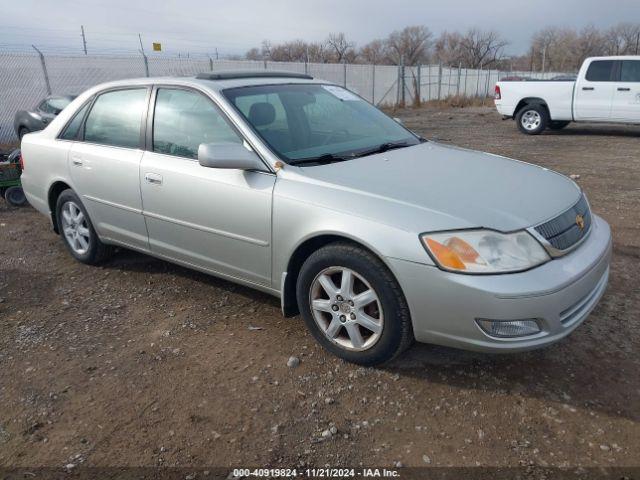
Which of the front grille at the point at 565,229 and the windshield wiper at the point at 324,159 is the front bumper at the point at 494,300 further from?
the windshield wiper at the point at 324,159

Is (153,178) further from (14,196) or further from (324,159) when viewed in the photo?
(14,196)

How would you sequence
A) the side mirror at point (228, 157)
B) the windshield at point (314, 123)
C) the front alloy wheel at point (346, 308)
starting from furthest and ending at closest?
the windshield at point (314, 123) → the side mirror at point (228, 157) → the front alloy wheel at point (346, 308)

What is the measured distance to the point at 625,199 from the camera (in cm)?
663

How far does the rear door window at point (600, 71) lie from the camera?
12.1m

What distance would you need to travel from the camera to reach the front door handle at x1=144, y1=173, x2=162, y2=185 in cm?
367

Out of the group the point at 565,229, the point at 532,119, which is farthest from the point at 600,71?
the point at 565,229

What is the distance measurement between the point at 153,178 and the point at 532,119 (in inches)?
478

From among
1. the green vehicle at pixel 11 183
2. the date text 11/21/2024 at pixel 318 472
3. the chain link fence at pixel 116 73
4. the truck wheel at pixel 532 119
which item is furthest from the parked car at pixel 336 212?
the truck wheel at pixel 532 119

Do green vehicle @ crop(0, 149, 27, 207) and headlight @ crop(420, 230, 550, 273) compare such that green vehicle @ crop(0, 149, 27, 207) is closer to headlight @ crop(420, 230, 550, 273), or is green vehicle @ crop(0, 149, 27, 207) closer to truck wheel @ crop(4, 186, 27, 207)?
truck wheel @ crop(4, 186, 27, 207)

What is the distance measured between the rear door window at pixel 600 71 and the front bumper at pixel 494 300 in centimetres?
1133

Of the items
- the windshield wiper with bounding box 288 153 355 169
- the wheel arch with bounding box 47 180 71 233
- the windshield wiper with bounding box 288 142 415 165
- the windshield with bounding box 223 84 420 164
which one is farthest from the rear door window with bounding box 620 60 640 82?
the wheel arch with bounding box 47 180 71 233

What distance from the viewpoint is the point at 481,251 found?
8.29 ft

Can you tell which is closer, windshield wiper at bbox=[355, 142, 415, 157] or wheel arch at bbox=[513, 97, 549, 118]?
windshield wiper at bbox=[355, 142, 415, 157]

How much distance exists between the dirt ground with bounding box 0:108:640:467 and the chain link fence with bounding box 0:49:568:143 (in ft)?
24.6
